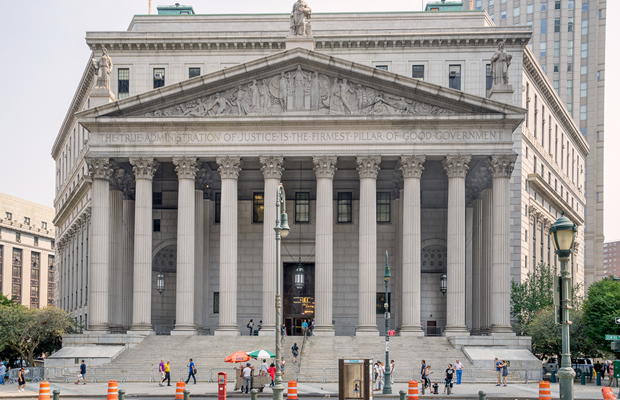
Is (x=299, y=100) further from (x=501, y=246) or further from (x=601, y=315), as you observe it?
(x=601, y=315)

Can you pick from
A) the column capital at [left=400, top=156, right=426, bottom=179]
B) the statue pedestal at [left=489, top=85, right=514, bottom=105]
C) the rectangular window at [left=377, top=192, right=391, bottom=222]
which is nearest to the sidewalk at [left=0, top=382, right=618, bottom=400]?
the column capital at [left=400, top=156, right=426, bottom=179]

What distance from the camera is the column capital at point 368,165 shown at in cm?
5828

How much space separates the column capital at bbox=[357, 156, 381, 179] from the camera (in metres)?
58.3

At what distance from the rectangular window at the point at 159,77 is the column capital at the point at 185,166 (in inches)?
695

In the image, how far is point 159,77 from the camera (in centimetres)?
7438

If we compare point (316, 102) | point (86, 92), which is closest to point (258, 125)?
point (316, 102)

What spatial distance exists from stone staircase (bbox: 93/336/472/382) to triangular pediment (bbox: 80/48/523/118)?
15.9 m

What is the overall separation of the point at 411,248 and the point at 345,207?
13888mm

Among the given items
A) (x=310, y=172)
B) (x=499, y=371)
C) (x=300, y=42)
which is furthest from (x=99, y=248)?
(x=499, y=371)

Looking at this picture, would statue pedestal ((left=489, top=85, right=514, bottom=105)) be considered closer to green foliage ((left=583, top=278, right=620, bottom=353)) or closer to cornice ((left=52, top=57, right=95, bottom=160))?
green foliage ((left=583, top=278, right=620, bottom=353))

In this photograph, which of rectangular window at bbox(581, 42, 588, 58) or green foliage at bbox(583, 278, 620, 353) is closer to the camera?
green foliage at bbox(583, 278, 620, 353)

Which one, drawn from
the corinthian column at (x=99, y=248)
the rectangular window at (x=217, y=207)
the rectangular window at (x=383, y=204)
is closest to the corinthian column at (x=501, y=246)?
the rectangular window at (x=383, y=204)

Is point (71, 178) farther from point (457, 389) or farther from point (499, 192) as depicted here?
point (457, 389)

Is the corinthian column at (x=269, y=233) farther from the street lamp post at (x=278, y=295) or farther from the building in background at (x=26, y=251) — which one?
the building in background at (x=26, y=251)
